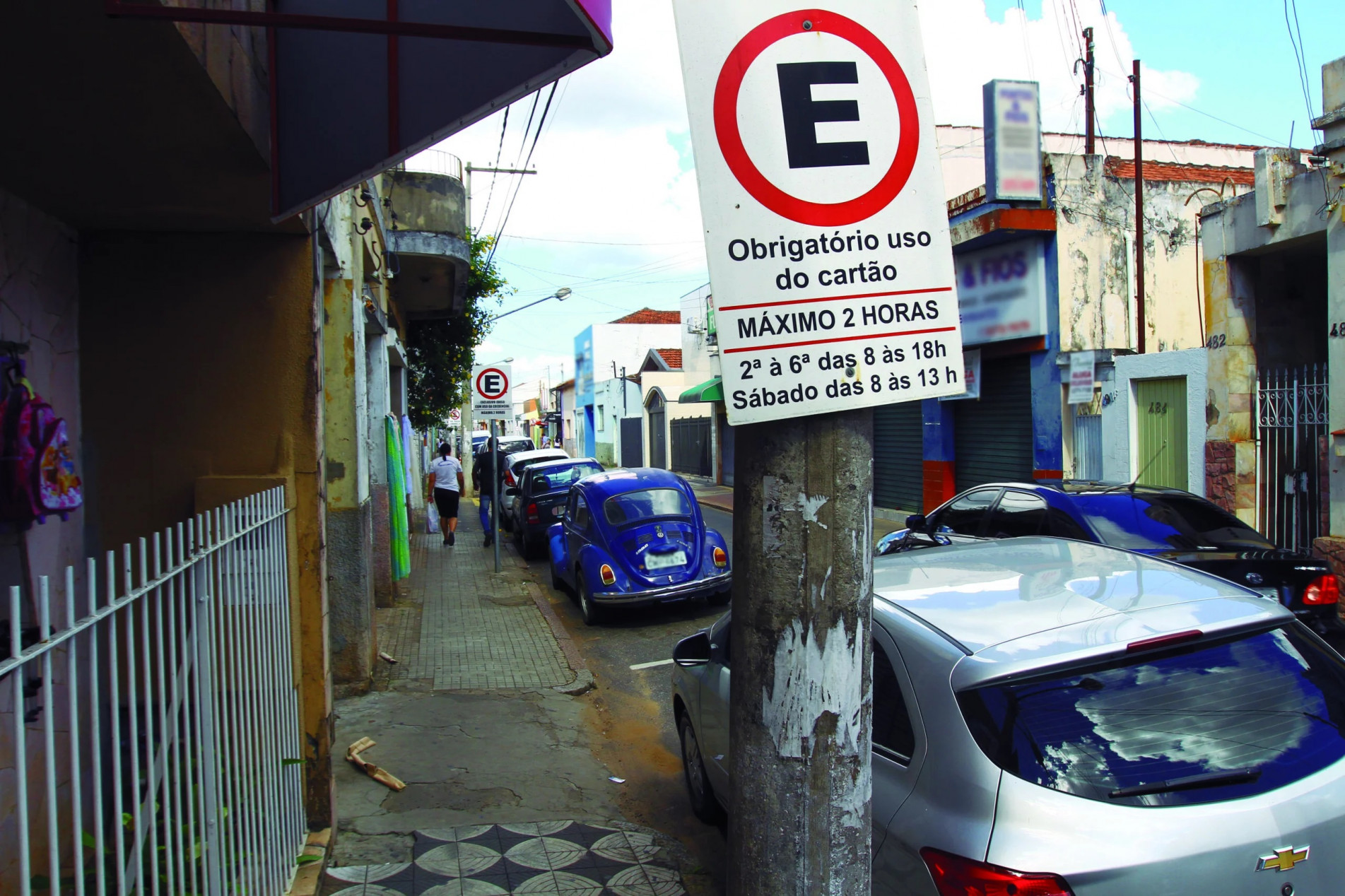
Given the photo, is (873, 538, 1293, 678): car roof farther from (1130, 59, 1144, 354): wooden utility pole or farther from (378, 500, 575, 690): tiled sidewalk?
(1130, 59, 1144, 354): wooden utility pole

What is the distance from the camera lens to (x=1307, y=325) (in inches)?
476

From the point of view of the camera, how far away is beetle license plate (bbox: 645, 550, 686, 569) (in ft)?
34.7

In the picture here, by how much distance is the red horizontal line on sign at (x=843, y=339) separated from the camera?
214 centimetres

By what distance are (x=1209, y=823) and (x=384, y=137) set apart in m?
3.96

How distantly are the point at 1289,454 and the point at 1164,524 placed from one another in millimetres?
5593

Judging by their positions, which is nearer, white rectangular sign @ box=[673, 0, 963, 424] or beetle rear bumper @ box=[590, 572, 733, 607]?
white rectangular sign @ box=[673, 0, 963, 424]

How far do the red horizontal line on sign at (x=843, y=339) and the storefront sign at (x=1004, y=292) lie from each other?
48.4 ft

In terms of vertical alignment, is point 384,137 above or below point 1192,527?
above

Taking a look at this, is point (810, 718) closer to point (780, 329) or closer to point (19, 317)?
point (780, 329)

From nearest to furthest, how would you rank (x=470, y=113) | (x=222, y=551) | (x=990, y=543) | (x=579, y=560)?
(x=222, y=551) → (x=470, y=113) → (x=990, y=543) → (x=579, y=560)

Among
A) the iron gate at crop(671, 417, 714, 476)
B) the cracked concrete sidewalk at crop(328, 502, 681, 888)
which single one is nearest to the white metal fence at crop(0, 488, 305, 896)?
the cracked concrete sidewalk at crop(328, 502, 681, 888)

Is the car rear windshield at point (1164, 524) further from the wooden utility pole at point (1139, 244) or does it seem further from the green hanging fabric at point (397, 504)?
the wooden utility pole at point (1139, 244)

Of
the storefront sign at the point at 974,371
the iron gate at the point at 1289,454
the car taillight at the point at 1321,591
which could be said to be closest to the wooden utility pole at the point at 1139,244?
A: the storefront sign at the point at 974,371

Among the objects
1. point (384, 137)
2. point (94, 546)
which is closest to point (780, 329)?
point (384, 137)
